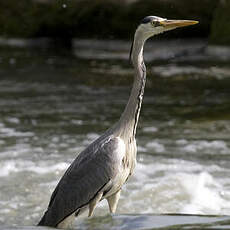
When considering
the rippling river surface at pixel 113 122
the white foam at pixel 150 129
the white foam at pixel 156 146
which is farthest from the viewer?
the white foam at pixel 150 129

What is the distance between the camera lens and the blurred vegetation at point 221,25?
14.3m

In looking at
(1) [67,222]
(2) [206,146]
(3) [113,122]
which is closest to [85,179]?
(1) [67,222]

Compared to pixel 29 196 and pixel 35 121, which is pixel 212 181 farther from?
pixel 35 121

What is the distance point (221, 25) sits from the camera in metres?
14.3

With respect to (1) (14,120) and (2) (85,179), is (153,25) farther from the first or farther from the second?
(1) (14,120)

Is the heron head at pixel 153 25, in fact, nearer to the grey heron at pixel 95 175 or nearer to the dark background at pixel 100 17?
the grey heron at pixel 95 175

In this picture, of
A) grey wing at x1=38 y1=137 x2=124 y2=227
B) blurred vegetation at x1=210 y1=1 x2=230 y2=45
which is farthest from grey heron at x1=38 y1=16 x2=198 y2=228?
blurred vegetation at x1=210 y1=1 x2=230 y2=45

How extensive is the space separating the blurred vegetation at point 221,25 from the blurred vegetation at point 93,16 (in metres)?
0.92

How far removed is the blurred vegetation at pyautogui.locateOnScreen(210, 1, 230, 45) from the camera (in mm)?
14273

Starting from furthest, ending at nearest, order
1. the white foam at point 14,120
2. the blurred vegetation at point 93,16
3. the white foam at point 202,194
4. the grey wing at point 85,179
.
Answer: the blurred vegetation at point 93,16
the white foam at point 14,120
the white foam at point 202,194
the grey wing at point 85,179

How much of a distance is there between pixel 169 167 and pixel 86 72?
20.4 feet

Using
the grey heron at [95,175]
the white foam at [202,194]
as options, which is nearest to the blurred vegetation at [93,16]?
the white foam at [202,194]

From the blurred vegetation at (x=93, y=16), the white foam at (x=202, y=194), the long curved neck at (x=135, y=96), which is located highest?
the long curved neck at (x=135, y=96)

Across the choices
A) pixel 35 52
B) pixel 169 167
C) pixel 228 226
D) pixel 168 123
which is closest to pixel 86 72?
pixel 35 52
